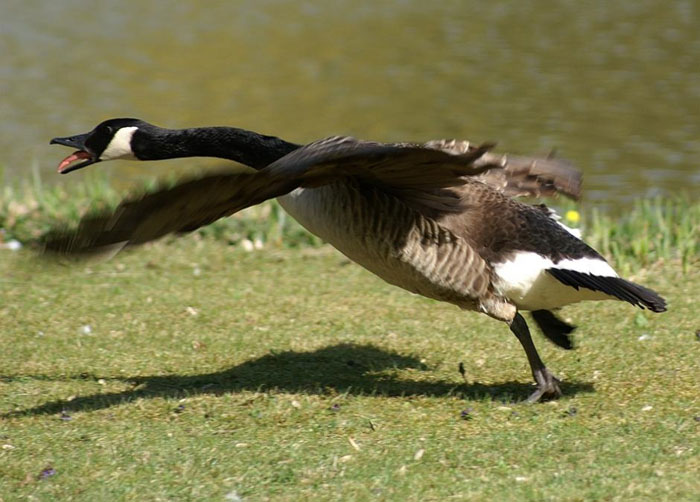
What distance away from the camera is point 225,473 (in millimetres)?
4652

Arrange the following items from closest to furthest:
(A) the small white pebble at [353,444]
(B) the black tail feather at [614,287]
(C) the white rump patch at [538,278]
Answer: (A) the small white pebble at [353,444]
(B) the black tail feather at [614,287]
(C) the white rump patch at [538,278]

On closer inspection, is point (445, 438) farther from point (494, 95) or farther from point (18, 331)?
point (494, 95)

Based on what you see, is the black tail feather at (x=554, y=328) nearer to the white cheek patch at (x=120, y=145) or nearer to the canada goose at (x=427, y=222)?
the canada goose at (x=427, y=222)

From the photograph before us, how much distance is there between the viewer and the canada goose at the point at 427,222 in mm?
4699

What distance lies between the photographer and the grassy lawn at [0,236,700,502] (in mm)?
4551

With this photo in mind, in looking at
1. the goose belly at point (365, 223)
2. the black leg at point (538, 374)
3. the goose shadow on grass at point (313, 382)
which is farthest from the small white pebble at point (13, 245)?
the black leg at point (538, 374)

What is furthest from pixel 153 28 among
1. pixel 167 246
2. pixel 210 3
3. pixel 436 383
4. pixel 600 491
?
pixel 600 491

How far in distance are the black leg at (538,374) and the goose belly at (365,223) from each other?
42 centimetres

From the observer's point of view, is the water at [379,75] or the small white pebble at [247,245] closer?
the small white pebble at [247,245]

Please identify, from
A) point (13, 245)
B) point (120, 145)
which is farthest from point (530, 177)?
point (13, 245)

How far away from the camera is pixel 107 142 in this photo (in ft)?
19.5

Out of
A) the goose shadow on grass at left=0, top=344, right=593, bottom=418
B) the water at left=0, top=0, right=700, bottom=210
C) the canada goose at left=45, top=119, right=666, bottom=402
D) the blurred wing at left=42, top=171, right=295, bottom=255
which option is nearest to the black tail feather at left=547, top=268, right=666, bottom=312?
the canada goose at left=45, top=119, right=666, bottom=402

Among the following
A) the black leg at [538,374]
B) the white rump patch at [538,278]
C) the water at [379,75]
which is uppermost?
the water at [379,75]

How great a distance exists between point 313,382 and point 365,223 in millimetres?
1204
